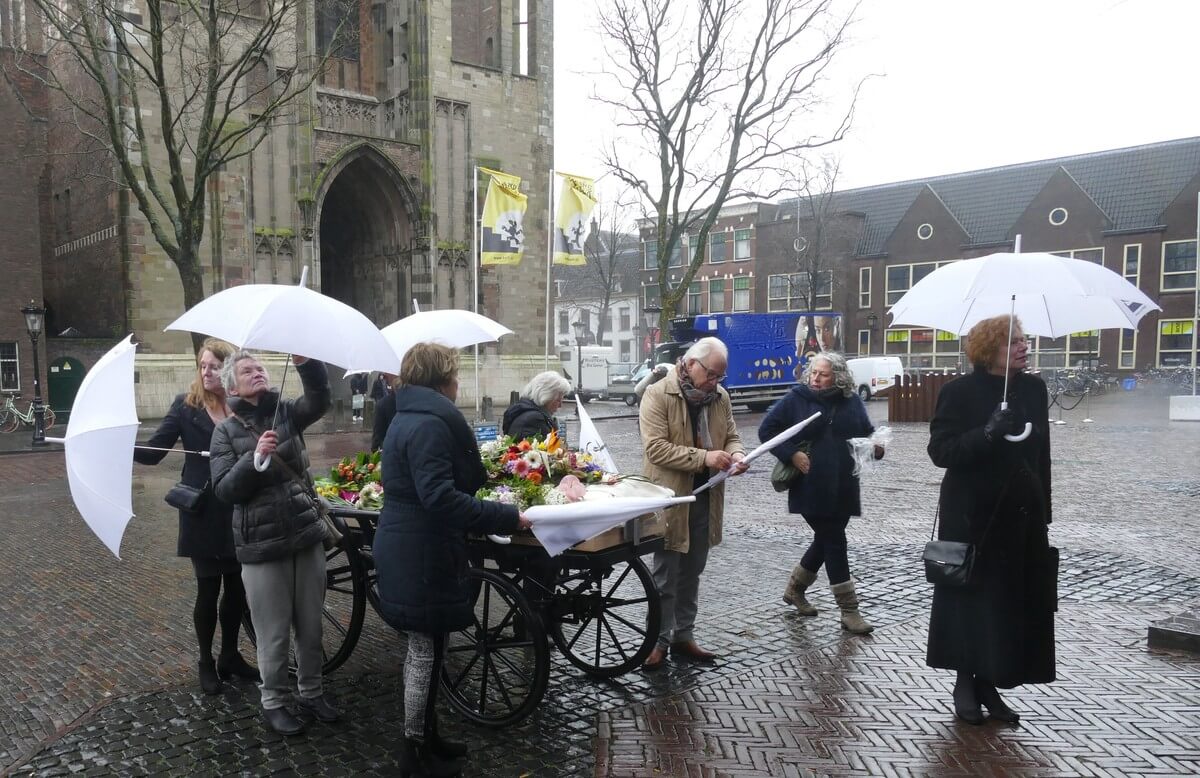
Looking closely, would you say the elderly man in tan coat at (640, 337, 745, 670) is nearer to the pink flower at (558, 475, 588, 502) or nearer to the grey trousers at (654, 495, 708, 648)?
the grey trousers at (654, 495, 708, 648)

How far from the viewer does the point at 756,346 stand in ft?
87.6

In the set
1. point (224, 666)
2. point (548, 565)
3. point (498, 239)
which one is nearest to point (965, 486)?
point (548, 565)

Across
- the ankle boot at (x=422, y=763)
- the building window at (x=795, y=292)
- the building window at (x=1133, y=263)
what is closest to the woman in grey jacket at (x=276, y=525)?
the ankle boot at (x=422, y=763)

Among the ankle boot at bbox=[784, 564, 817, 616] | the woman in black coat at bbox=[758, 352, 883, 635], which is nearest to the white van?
the ankle boot at bbox=[784, 564, 817, 616]

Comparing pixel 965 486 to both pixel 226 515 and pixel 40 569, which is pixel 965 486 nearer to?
pixel 226 515

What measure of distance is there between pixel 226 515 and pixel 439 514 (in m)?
1.74

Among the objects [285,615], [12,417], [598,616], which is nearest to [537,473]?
[598,616]

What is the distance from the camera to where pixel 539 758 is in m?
3.83

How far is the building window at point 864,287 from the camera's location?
5103cm

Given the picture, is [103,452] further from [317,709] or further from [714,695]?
[714,695]

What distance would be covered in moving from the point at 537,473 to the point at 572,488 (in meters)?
0.34

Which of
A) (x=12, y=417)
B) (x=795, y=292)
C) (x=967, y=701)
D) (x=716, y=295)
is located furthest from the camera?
(x=716, y=295)

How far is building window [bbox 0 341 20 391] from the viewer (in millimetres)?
22047

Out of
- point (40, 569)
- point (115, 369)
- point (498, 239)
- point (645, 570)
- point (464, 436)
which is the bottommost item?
point (40, 569)
